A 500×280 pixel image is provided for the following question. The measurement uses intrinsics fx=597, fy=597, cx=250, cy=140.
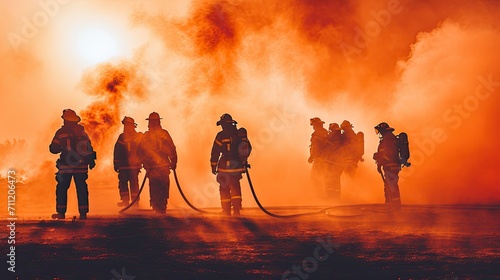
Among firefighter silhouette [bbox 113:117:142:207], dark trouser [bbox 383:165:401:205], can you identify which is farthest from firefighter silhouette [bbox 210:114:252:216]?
dark trouser [bbox 383:165:401:205]

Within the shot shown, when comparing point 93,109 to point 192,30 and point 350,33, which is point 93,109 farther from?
point 350,33

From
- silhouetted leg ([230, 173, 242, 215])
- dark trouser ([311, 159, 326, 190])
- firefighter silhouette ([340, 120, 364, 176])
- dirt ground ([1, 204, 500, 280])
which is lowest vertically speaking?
dirt ground ([1, 204, 500, 280])

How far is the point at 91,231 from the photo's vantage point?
10195 millimetres

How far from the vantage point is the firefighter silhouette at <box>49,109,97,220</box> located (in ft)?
38.5

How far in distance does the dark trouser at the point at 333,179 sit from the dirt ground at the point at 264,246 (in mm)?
4321

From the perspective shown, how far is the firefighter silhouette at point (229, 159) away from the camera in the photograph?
12.3 metres

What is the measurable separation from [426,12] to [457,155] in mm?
8799

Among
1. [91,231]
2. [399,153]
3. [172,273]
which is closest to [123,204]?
[91,231]

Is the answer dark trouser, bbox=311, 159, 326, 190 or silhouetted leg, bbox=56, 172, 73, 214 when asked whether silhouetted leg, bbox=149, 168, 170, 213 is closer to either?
silhouetted leg, bbox=56, 172, 73, 214

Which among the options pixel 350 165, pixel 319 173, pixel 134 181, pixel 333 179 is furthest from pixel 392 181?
pixel 134 181

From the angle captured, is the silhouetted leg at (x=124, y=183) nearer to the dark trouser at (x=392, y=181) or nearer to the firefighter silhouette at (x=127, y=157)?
the firefighter silhouette at (x=127, y=157)

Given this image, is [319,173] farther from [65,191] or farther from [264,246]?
[264,246]

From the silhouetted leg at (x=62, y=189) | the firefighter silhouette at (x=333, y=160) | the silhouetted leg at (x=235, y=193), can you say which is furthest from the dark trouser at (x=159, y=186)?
the firefighter silhouette at (x=333, y=160)

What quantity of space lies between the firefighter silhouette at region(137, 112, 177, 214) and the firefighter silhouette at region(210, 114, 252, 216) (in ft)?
3.84
